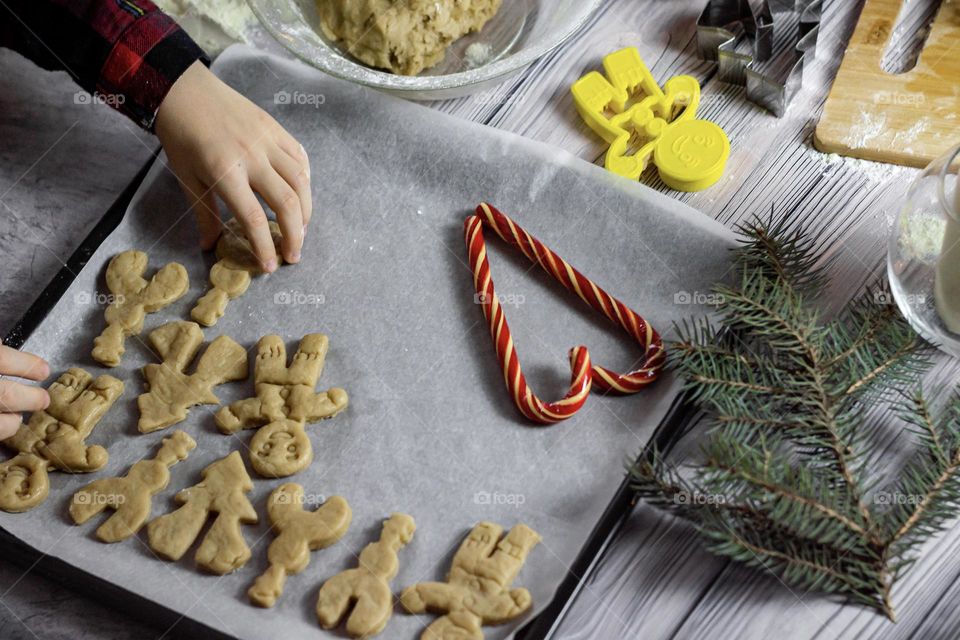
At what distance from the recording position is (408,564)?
3.80ft

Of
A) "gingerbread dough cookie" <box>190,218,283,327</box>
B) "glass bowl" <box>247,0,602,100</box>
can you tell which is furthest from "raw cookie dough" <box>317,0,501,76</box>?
"gingerbread dough cookie" <box>190,218,283,327</box>

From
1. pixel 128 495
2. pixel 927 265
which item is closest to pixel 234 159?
pixel 128 495

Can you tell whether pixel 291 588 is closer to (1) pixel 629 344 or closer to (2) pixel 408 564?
(2) pixel 408 564

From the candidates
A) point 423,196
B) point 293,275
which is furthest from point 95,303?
point 423,196

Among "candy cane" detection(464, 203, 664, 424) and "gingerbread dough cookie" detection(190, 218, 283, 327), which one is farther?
"gingerbread dough cookie" detection(190, 218, 283, 327)


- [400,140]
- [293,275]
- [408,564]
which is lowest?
[408,564]

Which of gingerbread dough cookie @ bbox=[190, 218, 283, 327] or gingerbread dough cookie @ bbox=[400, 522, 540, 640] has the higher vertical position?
gingerbread dough cookie @ bbox=[190, 218, 283, 327]

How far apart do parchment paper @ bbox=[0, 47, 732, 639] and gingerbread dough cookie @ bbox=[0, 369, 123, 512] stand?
0.07ft

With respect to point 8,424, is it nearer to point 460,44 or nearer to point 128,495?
point 128,495

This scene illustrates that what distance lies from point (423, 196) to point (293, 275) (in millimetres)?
222

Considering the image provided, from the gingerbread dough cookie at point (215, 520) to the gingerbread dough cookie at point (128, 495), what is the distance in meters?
0.03

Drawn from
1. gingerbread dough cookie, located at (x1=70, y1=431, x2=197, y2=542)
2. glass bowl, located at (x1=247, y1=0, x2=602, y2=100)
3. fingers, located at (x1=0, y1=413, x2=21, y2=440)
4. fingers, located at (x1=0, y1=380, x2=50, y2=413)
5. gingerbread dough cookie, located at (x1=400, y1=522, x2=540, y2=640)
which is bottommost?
gingerbread dough cookie, located at (x1=400, y1=522, x2=540, y2=640)

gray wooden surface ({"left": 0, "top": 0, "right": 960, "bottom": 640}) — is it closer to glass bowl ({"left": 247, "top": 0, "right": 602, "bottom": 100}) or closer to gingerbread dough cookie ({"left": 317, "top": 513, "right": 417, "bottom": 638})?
glass bowl ({"left": 247, "top": 0, "right": 602, "bottom": 100})

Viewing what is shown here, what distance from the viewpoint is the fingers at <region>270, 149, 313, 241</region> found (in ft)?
4.54
